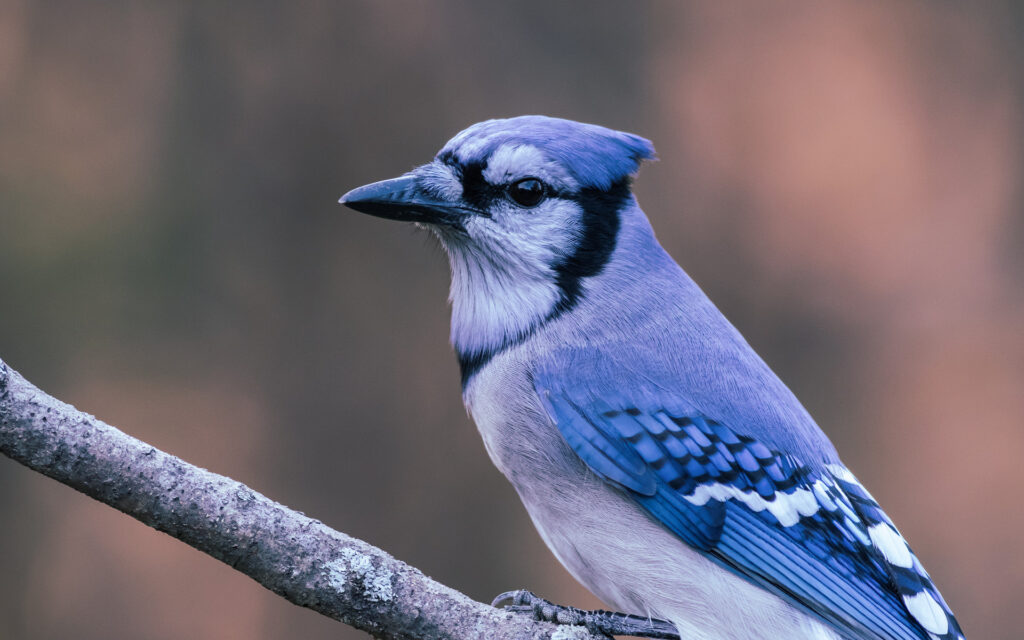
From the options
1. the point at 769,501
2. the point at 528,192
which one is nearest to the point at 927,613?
the point at 769,501

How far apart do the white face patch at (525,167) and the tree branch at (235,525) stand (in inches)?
36.5

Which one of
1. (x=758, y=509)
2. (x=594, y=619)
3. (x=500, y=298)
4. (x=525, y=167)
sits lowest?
(x=594, y=619)

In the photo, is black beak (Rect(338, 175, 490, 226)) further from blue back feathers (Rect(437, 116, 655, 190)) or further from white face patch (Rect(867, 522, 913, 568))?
white face patch (Rect(867, 522, 913, 568))

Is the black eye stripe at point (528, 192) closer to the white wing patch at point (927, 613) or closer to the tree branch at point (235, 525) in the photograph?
the tree branch at point (235, 525)

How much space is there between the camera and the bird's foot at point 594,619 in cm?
223

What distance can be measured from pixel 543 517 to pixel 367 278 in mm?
2330

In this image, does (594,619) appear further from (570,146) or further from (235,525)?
Answer: (570,146)

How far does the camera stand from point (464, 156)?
2.51 metres

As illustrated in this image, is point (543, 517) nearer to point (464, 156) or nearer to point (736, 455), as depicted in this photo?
point (736, 455)

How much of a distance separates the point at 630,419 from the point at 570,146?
2.09ft

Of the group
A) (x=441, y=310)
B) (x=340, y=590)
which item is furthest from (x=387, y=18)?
(x=340, y=590)

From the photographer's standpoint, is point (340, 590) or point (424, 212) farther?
point (424, 212)

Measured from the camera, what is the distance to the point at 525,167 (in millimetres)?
2469

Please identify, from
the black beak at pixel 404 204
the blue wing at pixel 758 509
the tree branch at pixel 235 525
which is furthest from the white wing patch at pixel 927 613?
the black beak at pixel 404 204
